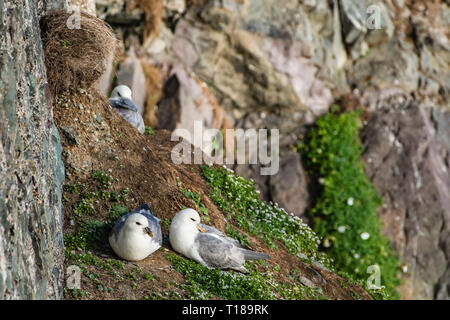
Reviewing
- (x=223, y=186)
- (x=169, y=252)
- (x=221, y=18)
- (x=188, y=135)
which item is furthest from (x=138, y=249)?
(x=221, y=18)

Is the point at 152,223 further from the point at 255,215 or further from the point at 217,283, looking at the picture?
the point at 255,215

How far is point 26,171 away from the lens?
4.22 metres

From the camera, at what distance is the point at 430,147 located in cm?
1129

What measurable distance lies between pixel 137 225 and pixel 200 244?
631mm

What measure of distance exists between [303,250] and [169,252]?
203cm

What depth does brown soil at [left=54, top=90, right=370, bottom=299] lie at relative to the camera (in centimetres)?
575

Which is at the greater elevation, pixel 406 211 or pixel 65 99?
pixel 65 99

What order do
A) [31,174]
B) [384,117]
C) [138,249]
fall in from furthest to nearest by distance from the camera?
[384,117]
[138,249]
[31,174]

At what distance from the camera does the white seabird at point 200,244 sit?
5438 mm

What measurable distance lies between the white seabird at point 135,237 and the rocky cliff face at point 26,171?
0.48 metres

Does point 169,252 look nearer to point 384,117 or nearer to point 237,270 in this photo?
point 237,270

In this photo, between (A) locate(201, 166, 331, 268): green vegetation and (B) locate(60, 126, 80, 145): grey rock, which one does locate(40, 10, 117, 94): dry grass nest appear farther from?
(A) locate(201, 166, 331, 268): green vegetation
